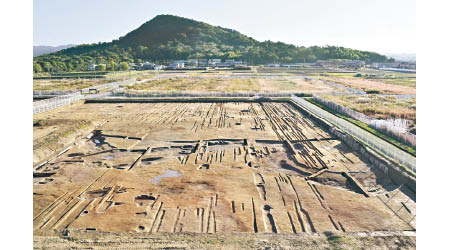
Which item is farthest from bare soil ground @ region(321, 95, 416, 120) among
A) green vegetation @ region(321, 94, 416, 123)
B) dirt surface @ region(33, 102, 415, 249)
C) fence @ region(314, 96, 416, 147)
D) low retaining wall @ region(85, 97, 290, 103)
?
dirt surface @ region(33, 102, 415, 249)

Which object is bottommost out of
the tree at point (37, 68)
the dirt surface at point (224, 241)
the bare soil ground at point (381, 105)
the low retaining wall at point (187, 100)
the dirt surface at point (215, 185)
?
the dirt surface at point (224, 241)

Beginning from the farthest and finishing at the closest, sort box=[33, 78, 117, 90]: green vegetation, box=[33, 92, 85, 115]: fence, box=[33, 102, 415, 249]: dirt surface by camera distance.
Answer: box=[33, 78, 117, 90]: green vegetation, box=[33, 92, 85, 115]: fence, box=[33, 102, 415, 249]: dirt surface

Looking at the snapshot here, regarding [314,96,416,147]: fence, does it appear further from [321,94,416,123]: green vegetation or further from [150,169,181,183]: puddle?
[150,169,181,183]: puddle

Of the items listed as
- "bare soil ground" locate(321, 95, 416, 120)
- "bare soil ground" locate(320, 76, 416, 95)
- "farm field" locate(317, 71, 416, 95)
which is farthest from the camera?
"farm field" locate(317, 71, 416, 95)

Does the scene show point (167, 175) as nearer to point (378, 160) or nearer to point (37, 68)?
point (378, 160)

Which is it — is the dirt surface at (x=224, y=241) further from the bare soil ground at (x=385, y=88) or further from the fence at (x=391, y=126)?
the bare soil ground at (x=385, y=88)

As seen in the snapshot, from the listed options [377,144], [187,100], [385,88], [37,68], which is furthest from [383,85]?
[37,68]

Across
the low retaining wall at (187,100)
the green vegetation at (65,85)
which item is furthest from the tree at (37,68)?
the low retaining wall at (187,100)
